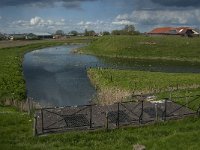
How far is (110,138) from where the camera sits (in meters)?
25.7

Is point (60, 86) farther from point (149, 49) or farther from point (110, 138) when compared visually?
point (149, 49)

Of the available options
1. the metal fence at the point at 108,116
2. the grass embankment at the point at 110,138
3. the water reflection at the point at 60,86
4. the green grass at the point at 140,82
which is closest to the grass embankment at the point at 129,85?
the green grass at the point at 140,82

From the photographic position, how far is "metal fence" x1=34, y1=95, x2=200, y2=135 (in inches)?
1079

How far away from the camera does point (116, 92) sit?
44969 millimetres

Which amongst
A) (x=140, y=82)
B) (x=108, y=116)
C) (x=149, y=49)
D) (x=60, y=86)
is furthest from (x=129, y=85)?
(x=149, y=49)

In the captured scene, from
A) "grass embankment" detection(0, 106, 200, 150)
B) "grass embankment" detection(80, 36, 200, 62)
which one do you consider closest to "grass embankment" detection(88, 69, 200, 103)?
"grass embankment" detection(0, 106, 200, 150)

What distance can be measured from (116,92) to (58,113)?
14909 mm

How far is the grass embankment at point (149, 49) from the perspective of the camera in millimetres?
117562

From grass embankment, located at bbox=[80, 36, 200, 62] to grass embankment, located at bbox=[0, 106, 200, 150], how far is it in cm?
8539

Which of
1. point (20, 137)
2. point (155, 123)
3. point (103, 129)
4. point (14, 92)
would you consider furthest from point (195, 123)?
point (14, 92)

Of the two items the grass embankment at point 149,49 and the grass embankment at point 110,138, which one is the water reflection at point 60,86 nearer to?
the grass embankment at point 110,138

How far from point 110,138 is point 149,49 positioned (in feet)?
341

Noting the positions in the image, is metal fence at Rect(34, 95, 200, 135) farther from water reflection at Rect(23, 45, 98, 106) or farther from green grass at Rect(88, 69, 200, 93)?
water reflection at Rect(23, 45, 98, 106)

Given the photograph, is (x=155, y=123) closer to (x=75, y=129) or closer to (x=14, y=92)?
(x=75, y=129)
